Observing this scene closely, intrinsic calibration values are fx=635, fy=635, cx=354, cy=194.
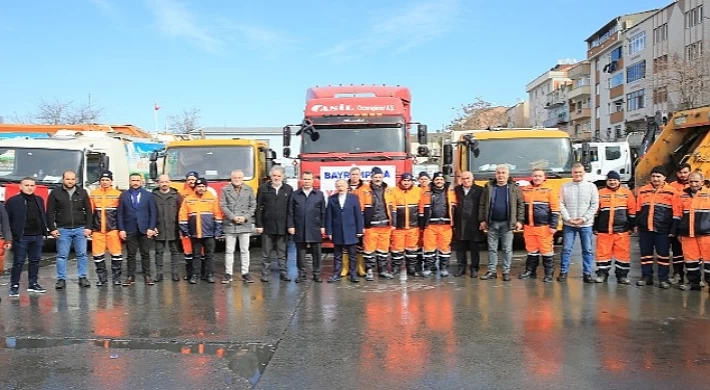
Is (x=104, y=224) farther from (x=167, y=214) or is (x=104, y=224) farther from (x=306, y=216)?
(x=306, y=216)

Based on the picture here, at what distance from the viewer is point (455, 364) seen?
18.7 feet

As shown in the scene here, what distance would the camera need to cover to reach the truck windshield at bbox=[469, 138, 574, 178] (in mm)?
12688

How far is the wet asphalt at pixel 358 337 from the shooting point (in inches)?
211

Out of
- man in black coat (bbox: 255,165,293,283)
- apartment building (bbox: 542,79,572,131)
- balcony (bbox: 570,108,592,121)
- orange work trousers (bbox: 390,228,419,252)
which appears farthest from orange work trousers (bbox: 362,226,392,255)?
apartment building (bbox: 542,79,572,131)

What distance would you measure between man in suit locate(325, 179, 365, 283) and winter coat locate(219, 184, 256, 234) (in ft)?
3.94

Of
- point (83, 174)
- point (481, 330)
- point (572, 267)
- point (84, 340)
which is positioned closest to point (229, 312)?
point (84, 340)

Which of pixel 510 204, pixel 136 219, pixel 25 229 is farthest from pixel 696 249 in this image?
pixel 25 229

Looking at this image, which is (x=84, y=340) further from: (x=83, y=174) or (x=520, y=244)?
(x=520, y=244)

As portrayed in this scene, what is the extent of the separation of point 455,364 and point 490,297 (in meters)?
2.98

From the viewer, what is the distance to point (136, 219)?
9500 millimetres

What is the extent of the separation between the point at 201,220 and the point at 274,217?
3.60 ft

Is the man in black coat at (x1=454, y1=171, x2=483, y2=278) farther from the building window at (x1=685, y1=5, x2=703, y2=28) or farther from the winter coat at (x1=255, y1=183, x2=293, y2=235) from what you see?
the building window at (x1=685, y1=5, x2=703, y2=28)

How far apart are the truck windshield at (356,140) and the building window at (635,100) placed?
42.8 metres

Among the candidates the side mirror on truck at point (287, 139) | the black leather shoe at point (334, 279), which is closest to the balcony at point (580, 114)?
the side mirror on truck at point (287, 139)
